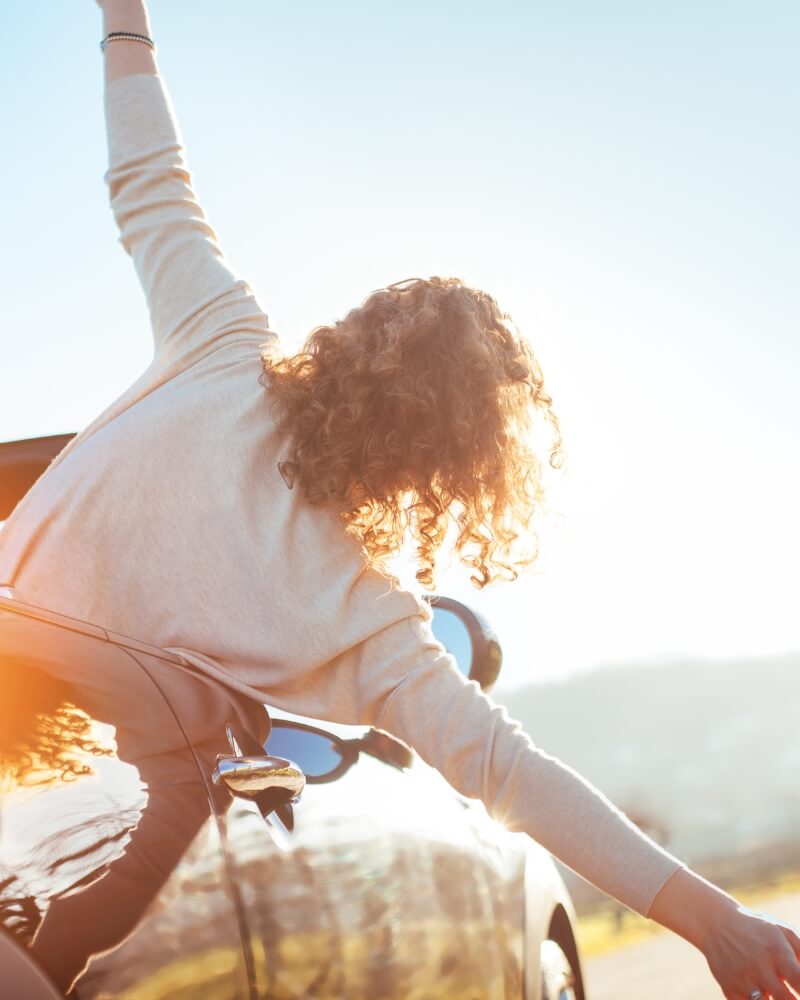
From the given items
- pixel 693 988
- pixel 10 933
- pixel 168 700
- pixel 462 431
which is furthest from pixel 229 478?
pixel 693 988

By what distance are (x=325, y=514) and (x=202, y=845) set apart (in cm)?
87

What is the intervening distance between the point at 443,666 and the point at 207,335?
2.54 ft

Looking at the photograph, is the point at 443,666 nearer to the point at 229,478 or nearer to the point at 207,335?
the point at 229,478

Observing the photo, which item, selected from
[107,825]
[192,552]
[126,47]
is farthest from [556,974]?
[126,47]

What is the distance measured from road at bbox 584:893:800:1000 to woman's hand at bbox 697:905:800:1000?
3085 millimetres

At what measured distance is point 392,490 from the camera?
2.21m

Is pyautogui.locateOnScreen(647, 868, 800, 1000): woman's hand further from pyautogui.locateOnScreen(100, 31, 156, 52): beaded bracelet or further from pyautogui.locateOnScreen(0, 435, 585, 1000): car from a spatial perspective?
pyautogui.locateOnScreen(100, 31, 156, 52): beaded bracelet

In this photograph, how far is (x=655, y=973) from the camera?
588cm

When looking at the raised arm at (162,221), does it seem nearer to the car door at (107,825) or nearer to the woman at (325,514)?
the woman at (325,514)

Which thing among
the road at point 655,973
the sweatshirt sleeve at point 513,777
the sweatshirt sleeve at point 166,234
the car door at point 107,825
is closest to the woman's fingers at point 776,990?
the sweatshirt sleeve at point 513,777

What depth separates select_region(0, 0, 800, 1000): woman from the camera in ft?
6.09

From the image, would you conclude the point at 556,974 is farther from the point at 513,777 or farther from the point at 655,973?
the point at 655,973

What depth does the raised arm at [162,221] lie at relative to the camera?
2.27 m

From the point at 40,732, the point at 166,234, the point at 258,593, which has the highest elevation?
the point at 166,234
